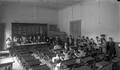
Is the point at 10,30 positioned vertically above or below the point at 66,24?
below

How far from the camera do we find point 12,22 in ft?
17.4

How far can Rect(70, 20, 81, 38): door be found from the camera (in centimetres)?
535

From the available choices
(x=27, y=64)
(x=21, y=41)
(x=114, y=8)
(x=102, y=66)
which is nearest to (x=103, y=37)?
(x=114, y=8)

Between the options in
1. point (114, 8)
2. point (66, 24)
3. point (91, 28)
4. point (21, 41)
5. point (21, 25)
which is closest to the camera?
point (114, 8)

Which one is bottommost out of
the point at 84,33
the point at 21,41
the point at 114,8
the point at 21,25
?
the point at 21,41

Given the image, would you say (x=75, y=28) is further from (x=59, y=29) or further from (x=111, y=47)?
(x=111, y=47)

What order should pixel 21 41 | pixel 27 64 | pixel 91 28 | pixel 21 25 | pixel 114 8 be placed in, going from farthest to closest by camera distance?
pixel 21 25 → pixel 21 41 → pixel 91 28 → pixel 114 8 → pixel 27 64

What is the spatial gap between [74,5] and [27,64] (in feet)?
14.4

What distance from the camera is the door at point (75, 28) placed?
535cm

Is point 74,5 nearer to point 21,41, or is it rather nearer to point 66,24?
point 66,24

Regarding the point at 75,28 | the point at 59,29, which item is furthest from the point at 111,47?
the point at 59,29

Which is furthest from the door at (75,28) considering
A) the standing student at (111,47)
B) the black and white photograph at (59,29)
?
the standing student at (111,47)

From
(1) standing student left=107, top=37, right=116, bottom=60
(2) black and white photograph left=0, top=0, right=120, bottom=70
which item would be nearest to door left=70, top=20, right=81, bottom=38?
(2) black and white photograph left=0, top=0, right=120, bottom=70

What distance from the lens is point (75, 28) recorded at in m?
5.62
